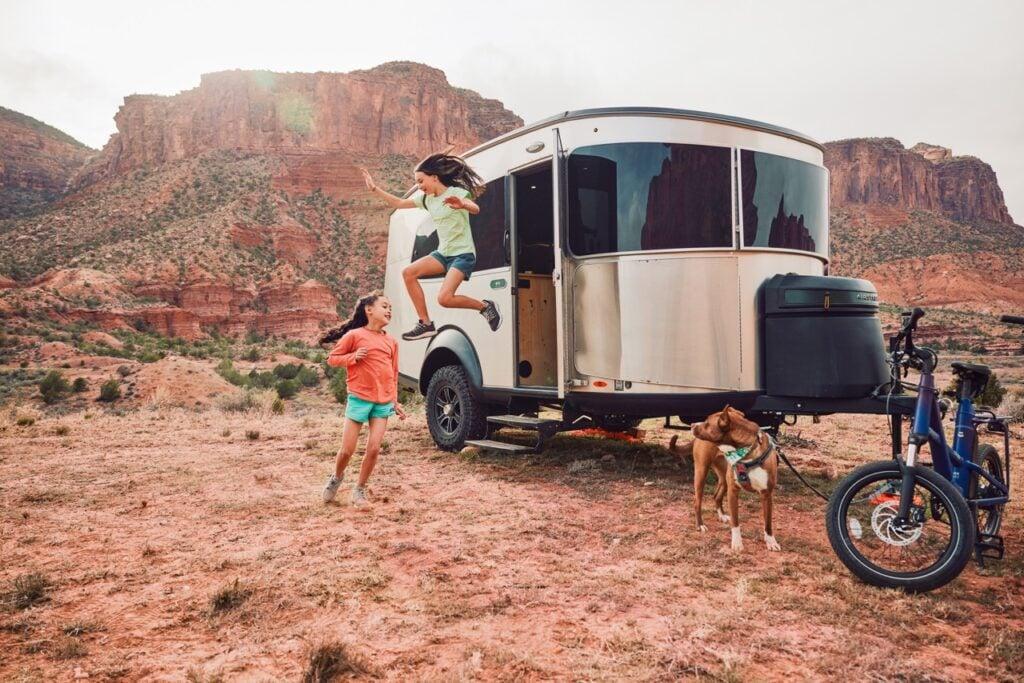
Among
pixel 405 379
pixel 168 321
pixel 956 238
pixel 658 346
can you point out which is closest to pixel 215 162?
pixel 168 321

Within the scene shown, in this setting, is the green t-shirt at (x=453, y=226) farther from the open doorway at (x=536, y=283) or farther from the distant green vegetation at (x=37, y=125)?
the distant green vegetation at (x=37, y=125)

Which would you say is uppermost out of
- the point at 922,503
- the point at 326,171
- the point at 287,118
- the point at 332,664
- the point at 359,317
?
the point at 287,118

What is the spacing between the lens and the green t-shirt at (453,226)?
7020 mm

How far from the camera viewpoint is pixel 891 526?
11.7ft

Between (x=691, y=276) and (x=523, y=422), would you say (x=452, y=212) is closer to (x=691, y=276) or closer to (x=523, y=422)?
(x=523, y=422)

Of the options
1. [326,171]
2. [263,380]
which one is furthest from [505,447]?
[326,171]

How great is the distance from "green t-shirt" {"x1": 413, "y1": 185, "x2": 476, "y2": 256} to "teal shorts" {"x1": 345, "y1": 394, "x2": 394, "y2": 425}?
96.9 inches

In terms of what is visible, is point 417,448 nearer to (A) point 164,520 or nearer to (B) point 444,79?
(A) point 164,520

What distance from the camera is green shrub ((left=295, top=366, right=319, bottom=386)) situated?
24.0 meters

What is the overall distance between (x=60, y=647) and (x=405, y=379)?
5.83 m

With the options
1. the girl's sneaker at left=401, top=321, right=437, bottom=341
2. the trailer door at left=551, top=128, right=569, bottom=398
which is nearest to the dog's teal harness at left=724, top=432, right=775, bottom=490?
the trailer door at left=551, top=128, right=569, bottom=398

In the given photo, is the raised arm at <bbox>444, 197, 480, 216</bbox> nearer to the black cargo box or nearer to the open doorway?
the open doorway

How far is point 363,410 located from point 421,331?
291 cm

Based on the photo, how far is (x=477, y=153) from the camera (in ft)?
23.8
